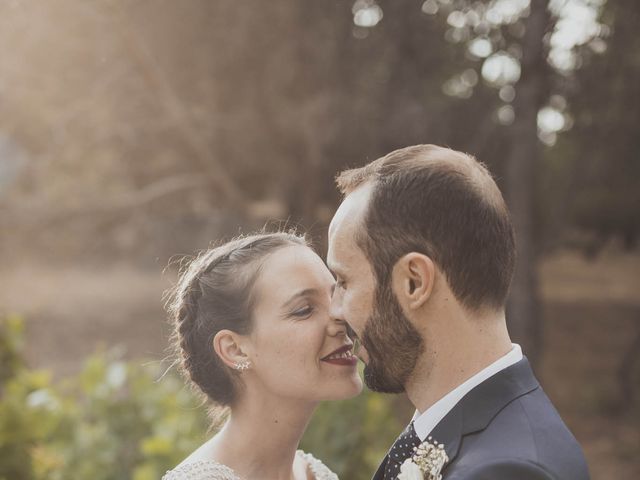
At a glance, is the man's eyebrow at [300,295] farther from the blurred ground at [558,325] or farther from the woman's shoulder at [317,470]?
the blurred ground at [558,325]

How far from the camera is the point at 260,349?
263cm

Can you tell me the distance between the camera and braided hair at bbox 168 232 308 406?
269 centimetres

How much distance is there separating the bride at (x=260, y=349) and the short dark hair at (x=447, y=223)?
567mm

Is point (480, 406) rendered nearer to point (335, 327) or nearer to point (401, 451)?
point (401, 451)

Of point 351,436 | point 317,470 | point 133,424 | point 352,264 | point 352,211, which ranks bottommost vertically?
point 351,436

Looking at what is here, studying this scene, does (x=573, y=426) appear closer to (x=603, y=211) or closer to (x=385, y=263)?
(x=385, y=263)

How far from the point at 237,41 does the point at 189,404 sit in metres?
5.24

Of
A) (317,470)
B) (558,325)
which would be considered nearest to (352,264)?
(317,470)

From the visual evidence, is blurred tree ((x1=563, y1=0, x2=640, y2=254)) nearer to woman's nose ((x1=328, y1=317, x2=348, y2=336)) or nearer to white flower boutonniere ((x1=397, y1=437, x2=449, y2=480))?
woman's nose ((x1=328, y1=317, x2=348, y2=336))

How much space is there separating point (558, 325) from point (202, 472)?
15792 millimetres

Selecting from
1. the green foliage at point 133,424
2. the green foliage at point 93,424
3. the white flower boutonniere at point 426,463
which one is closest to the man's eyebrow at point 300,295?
the white flower boutonniere at point 426,463

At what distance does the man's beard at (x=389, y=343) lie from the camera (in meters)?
2.10

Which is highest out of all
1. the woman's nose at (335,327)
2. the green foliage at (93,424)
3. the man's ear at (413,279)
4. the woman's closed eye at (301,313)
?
the man's ear at (413,279)

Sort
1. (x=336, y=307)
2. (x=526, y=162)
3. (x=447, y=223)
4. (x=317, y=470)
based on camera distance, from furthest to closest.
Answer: (x=526, y=162), (x=317, y=470), (x=336, y=307), (x=447, y=223)
